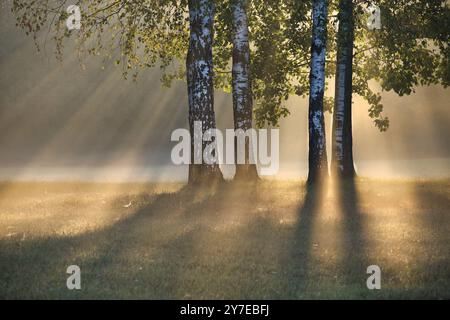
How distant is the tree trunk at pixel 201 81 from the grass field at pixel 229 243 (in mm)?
1265

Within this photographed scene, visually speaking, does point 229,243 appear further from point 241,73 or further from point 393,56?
point 393,56

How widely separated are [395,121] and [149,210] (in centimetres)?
7529

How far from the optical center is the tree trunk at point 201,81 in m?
20.7

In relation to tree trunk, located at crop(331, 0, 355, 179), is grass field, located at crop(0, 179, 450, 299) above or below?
below

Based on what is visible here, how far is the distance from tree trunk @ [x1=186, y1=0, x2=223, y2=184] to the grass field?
127cm

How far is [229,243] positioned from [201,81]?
30.9 feet

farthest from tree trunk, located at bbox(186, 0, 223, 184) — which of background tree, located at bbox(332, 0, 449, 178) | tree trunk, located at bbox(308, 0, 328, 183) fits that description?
background tree, located at bbox(332, 0, 449, 178)

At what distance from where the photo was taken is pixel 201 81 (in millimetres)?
20906

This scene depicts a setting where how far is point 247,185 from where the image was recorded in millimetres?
21328

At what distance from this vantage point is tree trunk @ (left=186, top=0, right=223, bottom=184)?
20.7 meters

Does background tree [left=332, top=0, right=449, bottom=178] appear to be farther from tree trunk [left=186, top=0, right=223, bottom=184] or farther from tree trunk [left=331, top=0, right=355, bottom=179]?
tree trunk [left=186, top=0, right=223, bottom=184]

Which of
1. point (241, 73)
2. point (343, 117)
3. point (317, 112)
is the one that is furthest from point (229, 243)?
point (343, 117)
